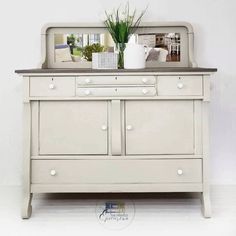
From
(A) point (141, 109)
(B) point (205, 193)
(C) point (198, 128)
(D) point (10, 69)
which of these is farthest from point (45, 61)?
(B) point (205, 193)

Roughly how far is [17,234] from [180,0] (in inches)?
73.4

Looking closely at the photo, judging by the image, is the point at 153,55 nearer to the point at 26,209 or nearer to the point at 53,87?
the point at 53,87

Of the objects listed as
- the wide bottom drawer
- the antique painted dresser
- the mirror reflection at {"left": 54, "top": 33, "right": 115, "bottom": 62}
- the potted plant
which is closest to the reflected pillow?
the potted plant

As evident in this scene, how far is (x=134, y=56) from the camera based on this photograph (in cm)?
255

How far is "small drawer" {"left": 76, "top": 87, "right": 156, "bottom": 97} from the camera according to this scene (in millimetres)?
2354

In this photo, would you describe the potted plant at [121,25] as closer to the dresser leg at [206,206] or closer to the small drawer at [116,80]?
the small drawer at [116,80]

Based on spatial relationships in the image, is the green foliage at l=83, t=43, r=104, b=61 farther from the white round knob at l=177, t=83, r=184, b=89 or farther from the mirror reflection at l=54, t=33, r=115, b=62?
the white round knob at l=177, t=83, r=184, b=89

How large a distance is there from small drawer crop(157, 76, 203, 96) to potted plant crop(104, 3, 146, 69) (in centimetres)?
47

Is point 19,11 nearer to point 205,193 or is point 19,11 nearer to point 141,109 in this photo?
point 141,109

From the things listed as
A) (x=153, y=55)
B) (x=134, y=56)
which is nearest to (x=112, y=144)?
(x=134, y=56)

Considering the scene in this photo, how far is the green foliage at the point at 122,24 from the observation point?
2.77 meters

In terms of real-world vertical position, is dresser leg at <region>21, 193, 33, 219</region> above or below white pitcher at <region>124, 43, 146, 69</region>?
below

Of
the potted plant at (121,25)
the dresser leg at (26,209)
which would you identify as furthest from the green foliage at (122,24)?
the dresser leg at (26,209)

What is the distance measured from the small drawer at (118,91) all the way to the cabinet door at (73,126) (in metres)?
0.06
